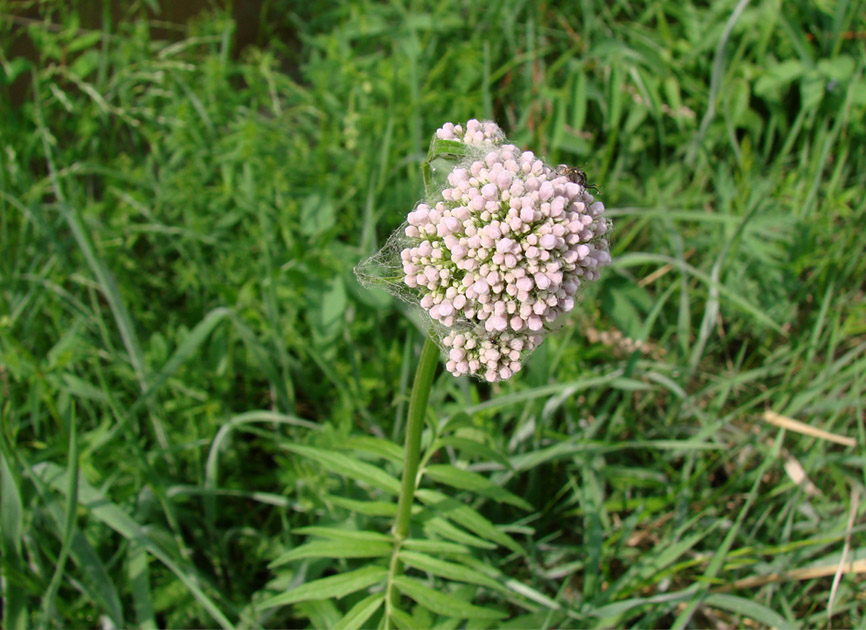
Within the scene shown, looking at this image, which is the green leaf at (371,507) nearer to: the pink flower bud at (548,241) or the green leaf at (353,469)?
the green leaf at (353,469)

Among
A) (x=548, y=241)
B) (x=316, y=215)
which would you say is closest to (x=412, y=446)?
(x=548, y=241)

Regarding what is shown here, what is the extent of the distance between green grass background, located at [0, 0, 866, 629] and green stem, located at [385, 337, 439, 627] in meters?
0.17

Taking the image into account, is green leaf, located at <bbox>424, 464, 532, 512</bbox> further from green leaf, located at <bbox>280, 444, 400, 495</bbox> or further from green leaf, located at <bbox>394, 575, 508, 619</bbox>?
green leaf, located at <bbox>394, 575, 508, 619</bbox>

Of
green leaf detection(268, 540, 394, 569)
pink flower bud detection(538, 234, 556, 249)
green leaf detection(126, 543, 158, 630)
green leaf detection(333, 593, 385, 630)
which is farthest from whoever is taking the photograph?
green leaf detection(126, 543, 158, 630)

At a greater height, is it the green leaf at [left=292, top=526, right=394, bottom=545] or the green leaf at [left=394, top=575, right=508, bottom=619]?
the green leaf at [left=292, top=526, right=394, bottom=545]

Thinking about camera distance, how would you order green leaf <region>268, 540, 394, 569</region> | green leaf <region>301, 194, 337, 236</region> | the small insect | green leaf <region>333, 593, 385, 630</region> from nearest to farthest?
the small insect → green leaf <region>333, 593, 385, 630</region> → green leaf <region>268, 540, 394, 569</region> → green leaf <region>301, 194, 337, 236</region>

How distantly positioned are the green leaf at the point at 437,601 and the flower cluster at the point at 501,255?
87 cm

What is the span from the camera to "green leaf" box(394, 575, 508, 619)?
230 centimetres

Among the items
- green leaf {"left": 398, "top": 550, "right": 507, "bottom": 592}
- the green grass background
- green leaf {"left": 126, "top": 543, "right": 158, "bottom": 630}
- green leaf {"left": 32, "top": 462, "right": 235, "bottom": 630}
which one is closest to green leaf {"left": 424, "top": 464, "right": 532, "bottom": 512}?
the green grass background

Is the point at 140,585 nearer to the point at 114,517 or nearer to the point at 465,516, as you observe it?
the point at 114,517

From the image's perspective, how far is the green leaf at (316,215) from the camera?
367cm

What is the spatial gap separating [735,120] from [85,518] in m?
4.33

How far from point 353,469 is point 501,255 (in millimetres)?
1123


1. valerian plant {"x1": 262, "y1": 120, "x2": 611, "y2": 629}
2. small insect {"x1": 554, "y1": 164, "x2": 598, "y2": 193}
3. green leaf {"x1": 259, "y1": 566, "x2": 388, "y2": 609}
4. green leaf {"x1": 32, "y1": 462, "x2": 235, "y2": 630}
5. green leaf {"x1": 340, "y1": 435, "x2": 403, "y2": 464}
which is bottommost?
green leaf {"x1": 32, "y1": 462, "x2": 235, "y2": 630}
